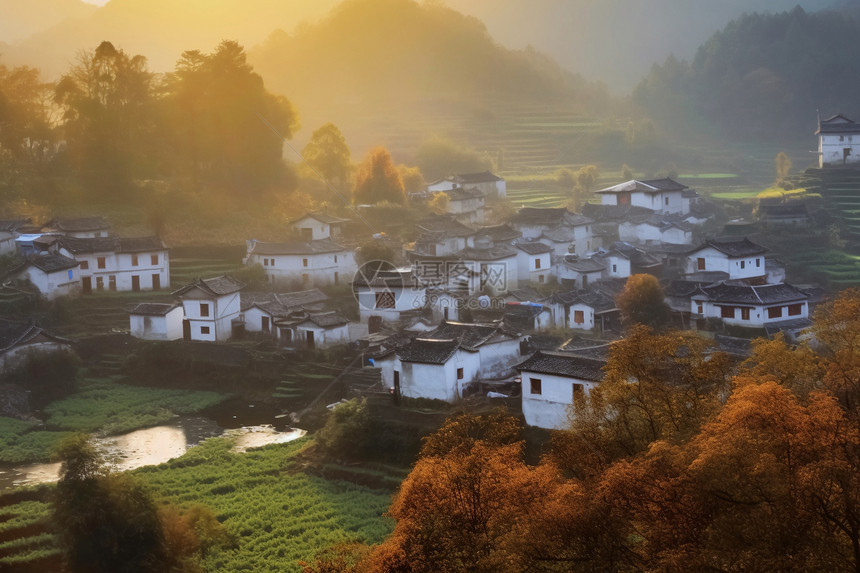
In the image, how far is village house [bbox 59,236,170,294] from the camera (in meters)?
30.0

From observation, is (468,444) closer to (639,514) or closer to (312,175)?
(639,514)

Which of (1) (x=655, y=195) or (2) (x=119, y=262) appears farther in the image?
(1) (x=655, y=195)

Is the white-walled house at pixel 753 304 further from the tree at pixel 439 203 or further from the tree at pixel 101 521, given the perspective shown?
the tree at pixel 439 203

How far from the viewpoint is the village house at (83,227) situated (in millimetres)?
31500

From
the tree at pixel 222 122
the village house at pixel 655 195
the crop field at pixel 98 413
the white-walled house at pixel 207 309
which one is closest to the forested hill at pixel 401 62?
the tree at pixel 222 122

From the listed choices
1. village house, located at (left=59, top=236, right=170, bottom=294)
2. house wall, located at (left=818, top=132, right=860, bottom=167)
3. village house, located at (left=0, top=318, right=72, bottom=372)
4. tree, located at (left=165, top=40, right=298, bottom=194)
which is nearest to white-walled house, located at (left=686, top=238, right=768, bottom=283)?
house wall, located at (left=818, top=132, right=860, bottom=167)

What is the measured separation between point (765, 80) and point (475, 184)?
37.7 m

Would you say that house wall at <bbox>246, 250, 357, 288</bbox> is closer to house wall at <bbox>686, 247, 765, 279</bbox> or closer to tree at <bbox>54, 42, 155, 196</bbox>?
tree at <bbox>54, 42, 155, 196</bbox>

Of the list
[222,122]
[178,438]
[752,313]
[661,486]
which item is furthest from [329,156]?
[661,486]

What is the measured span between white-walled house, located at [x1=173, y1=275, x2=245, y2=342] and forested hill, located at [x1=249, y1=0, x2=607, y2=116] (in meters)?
48.7

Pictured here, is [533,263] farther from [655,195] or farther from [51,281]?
[51,281]

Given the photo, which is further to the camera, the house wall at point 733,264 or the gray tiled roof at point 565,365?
the house wall at point 733,264

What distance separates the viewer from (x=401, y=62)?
264 feet

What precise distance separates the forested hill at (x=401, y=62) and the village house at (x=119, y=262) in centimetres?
4518
